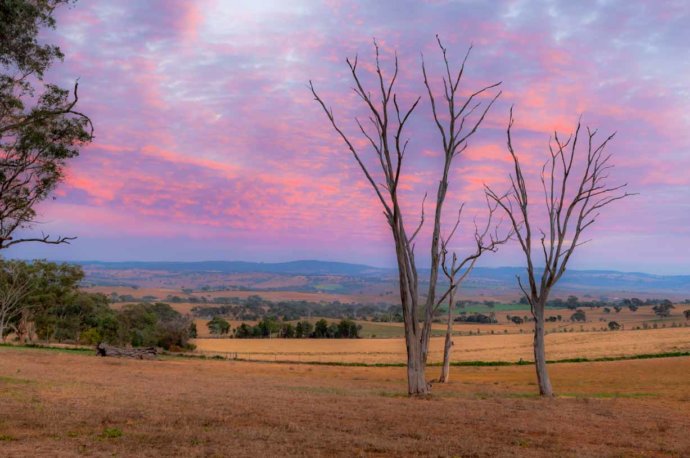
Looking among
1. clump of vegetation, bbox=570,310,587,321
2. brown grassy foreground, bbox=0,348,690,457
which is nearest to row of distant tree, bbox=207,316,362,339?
clump of vegetation, bbox=570,310,587,321

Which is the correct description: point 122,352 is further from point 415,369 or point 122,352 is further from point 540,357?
point 540,357

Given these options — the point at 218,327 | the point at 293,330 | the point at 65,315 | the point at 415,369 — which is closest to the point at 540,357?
the point at 415,369

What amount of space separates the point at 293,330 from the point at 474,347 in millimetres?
39837

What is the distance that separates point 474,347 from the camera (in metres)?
78.4

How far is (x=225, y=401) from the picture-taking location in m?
19.9

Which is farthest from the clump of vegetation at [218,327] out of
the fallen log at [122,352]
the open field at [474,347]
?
the fallen log at [122,352]

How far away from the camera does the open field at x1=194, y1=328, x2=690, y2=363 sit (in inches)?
2537

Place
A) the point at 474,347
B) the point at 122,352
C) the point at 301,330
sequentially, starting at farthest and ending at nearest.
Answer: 1. the point at 301,330
2. the point at 474,347
3. the point at 122,352

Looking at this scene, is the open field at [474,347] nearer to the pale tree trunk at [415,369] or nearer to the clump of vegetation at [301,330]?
the clump of vegetation at [301,330]

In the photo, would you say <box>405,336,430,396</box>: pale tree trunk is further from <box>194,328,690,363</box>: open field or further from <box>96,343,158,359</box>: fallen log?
<box>194,328,690,363</box>: open field

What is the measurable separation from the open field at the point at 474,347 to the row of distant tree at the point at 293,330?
777 centimetres

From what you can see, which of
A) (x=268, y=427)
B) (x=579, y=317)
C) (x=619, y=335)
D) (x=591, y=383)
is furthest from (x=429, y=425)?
(x=579, y=317)

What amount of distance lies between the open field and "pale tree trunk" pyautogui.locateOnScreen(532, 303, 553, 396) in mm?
36662

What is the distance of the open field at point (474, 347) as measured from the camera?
6444 centimetres
